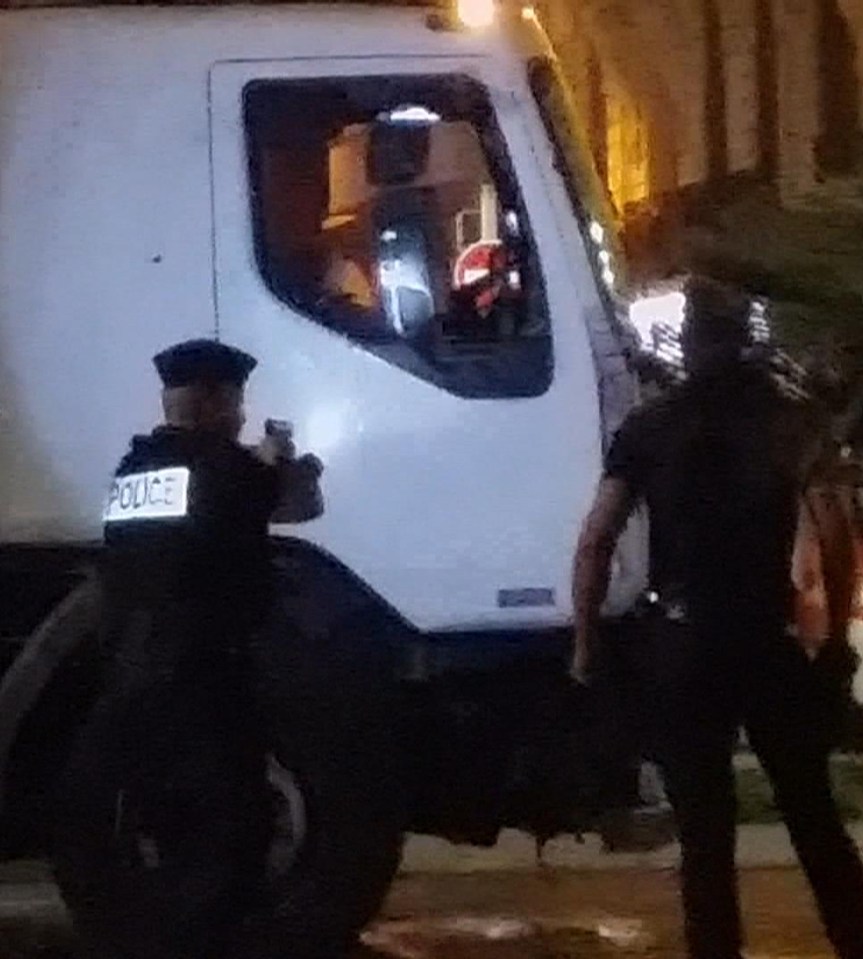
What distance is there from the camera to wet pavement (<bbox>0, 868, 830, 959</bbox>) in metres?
6.56

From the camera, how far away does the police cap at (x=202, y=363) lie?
609 cm

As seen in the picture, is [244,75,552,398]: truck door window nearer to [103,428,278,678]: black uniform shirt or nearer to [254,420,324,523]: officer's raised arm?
[254,420,324,523]: officer's raised arm

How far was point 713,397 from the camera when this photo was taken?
19.9 ft

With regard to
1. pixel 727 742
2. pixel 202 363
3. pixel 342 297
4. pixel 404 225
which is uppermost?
pixel 404 225

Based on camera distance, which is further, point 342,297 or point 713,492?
point 342,297

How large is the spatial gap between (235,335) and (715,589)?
132 cm

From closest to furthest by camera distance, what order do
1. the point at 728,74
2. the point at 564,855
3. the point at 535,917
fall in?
1. the point at 535,917
2. the point at 564,855
3. the point at 728,74

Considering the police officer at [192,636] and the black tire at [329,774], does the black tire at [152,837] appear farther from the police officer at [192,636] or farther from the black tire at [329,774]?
the black tire at [329,774]

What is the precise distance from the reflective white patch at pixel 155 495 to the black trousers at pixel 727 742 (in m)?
1.20

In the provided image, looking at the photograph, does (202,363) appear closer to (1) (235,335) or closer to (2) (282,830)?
(1) (235,335)

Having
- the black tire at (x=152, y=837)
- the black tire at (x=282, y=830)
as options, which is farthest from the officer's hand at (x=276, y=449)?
the black tire at (x=152, y=837)

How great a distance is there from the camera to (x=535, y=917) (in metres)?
7.36

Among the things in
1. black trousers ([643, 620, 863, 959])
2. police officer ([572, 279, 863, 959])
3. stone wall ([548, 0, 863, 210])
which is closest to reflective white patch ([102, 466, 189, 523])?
police officer ([572, 279, 863, 959])

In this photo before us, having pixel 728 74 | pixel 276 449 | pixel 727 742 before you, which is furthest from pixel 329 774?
pixel 728 74
